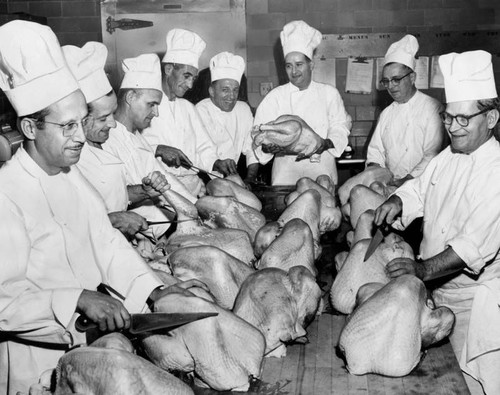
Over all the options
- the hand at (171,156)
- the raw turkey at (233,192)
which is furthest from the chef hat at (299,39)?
the raw turkey at (233,192)

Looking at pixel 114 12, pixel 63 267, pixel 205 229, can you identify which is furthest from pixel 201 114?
pixel 63 267

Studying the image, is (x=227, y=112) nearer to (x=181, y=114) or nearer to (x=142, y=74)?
(x=181, y=114)

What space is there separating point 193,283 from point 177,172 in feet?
9.53

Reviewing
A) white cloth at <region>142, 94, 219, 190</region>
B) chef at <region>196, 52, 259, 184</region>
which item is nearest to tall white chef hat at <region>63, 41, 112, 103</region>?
white cloth at <region>142, 94, 219, 190</region>

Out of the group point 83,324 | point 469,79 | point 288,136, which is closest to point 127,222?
point 83,324

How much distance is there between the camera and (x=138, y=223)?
399 cm

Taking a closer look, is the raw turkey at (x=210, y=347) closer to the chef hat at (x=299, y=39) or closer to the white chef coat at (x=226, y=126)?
the chef hat at (x=299, y=39)

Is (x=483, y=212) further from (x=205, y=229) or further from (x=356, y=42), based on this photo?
(x=356, y=42)

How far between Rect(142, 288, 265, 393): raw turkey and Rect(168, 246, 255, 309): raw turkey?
1.75 ft

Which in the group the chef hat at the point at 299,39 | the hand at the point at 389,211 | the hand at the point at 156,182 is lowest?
the hand at the point at 389,211

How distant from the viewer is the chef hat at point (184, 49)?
6.23 meters

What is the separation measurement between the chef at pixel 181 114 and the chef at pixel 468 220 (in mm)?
2587

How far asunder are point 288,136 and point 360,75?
3.27m

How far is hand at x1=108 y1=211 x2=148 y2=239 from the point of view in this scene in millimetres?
3973
